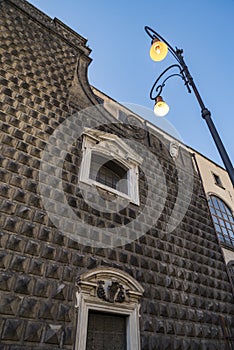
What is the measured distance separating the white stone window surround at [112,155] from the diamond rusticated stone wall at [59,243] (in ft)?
0.75

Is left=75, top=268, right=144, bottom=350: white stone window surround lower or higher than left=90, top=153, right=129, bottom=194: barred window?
lower

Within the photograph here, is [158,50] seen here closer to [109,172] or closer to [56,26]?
[109,172]

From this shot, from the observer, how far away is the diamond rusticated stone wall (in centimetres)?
347

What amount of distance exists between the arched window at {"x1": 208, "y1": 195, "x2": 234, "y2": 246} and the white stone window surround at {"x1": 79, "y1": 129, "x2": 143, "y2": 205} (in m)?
4.83

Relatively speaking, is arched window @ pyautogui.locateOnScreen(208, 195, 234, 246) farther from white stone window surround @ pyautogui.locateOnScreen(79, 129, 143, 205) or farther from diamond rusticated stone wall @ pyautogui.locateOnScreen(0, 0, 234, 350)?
white stone window surround @ pyautogui.locateOnScreen(79, 129, 143, 205)

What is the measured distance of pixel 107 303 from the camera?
13.3 ft

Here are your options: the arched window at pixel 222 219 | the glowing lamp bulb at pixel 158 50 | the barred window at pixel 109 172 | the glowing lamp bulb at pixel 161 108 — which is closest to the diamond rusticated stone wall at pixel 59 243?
the barred window at pixel 109 172

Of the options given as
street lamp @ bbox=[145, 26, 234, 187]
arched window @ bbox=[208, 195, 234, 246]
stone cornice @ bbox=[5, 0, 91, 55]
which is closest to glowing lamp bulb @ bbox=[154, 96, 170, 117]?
street lamp @ bbox=[145, 26, 234, 187]

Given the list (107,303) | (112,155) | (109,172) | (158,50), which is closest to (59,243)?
(107,303)

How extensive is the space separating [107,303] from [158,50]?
4504mm

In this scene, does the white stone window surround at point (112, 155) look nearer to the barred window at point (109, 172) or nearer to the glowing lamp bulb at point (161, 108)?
the barred window at point (109, 172)

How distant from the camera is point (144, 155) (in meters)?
7.26

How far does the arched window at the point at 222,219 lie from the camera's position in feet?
31.6

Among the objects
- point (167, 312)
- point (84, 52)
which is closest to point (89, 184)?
point (167, 312)
